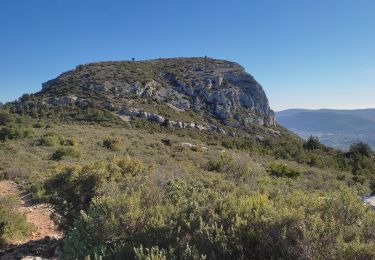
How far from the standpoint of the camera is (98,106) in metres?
51.5

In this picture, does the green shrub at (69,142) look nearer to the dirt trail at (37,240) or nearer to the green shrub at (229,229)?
the dirt trail at (37,240)

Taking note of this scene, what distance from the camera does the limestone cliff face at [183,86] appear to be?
64.1 metres

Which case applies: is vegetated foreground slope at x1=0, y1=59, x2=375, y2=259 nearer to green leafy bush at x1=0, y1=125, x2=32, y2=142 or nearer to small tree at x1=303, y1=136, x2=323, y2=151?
green leafy bush at x1=0, y1=125, x2=32, y2=142

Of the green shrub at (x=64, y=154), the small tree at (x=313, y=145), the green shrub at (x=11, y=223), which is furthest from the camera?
the small tree at (x=313, y=145)

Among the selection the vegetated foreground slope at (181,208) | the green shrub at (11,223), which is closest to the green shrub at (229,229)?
the vegetated foreground slope at (181,208)

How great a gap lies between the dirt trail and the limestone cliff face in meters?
43.5

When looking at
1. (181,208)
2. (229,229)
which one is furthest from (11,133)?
(229,229)

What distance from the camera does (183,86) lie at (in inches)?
2901

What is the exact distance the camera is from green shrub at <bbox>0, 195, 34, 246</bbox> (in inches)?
305

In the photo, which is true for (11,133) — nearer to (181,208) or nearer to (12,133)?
(12,133)

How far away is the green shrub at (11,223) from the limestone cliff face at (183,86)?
4577 centimetres

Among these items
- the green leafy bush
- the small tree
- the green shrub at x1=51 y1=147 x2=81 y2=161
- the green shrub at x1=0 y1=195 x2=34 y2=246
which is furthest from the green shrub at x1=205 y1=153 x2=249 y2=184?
the small tree

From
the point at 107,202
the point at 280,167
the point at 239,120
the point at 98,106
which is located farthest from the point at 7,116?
the point at 239,120

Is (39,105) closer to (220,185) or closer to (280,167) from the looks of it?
(280,167)
